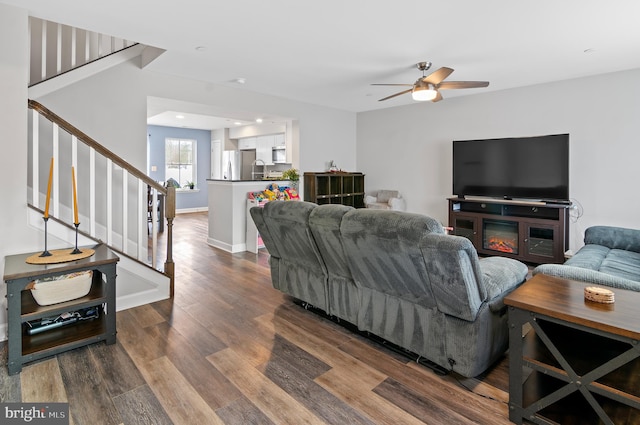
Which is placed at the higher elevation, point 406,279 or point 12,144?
point 12,144

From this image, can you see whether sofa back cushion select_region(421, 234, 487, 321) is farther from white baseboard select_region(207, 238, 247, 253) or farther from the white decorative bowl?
white baseboard select_region(207, 238, 247, 253)

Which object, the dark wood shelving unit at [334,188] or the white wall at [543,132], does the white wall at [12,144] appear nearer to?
the dark wood shelving unit at [334,188]

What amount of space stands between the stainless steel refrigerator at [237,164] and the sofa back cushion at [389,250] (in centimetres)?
769

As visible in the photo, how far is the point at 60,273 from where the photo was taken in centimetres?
225

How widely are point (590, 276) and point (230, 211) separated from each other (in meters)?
4.49

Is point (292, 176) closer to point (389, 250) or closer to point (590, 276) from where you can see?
point (389, 250)

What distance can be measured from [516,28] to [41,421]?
4393mm

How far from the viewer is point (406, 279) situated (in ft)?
6.95

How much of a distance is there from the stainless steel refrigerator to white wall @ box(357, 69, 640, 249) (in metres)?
3.98

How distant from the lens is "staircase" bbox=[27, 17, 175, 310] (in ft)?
9.66

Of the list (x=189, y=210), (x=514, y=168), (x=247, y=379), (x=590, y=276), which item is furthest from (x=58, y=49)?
(x=189, y=210)

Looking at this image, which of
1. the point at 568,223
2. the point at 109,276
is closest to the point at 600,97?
the point at 568,223

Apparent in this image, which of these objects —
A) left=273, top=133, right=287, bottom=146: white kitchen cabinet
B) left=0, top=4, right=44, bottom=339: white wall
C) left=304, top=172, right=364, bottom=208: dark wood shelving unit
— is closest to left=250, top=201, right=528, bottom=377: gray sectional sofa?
left=0, top=4, right=44, bottom=339: white wall

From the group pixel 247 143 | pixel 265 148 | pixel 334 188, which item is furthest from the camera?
pixel 247 143
